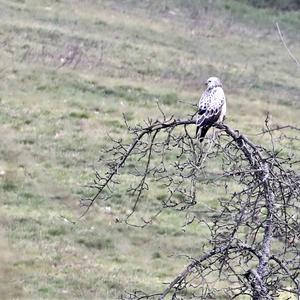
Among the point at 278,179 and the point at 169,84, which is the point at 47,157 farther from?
the point at 278,179

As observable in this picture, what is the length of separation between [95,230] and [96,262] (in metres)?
1.38

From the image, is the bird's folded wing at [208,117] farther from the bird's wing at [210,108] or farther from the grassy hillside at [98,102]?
the grassy hillside at [98,102]

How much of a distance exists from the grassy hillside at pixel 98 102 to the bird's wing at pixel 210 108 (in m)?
4.31

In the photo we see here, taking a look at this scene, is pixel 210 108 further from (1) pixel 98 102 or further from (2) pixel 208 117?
(1) pixel 98 102

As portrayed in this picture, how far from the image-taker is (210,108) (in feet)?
30.7

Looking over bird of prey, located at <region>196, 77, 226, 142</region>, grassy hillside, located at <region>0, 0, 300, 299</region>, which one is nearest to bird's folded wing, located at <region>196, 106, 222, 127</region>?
bird of prey, located at <region>196, 77, 226, 142</region>

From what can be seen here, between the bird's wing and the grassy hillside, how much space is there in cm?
431

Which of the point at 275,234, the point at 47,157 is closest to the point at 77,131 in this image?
the point at 47,157

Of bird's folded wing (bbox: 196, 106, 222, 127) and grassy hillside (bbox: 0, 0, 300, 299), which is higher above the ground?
bird's folded wing (bbox: 196, 106, 222, 127)

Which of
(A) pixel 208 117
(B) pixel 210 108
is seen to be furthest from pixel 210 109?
(A) pixel 208 117

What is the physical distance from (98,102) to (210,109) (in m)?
15.3

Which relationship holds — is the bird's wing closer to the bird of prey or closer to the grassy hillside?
the bird of prey

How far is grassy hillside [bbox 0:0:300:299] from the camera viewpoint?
51.8 ft

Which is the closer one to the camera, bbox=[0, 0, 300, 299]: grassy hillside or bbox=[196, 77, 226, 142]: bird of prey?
bbox=[196, 77, 226, 142]: bird of prey
